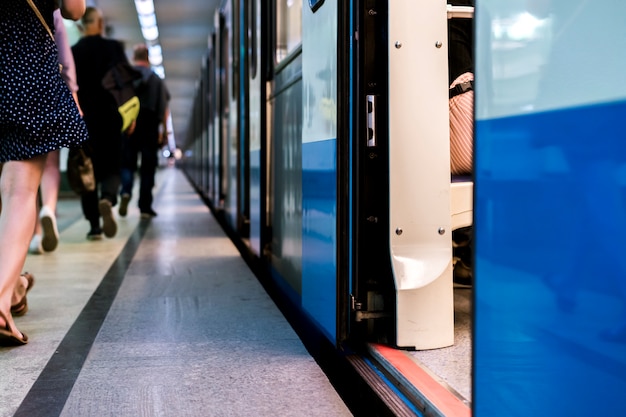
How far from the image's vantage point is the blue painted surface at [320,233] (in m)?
2.38

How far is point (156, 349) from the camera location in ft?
8.79

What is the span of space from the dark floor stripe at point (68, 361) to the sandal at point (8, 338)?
13 cm

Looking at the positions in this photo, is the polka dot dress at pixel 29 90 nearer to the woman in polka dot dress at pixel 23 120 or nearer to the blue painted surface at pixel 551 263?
the woman in polka dot dress at pixel 23 120

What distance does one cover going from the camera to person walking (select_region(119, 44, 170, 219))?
26.3ft

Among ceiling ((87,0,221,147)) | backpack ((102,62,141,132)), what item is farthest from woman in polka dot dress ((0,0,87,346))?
ceiling ((87,0,221,147))

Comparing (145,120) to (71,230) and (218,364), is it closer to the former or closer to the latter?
(71,230)

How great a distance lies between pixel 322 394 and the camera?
7.20 feet

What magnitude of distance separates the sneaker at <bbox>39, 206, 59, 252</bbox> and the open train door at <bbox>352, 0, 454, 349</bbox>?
3.18m

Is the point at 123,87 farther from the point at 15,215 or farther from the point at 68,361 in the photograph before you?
the point at 68,361

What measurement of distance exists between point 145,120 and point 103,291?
467cm

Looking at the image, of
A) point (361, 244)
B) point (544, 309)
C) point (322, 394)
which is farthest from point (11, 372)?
point (544, 309)

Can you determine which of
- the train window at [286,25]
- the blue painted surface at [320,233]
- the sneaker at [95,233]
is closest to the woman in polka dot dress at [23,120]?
the blue painted surface at [320,233]

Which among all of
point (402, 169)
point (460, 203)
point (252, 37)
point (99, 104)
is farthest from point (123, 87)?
point (402, 169)

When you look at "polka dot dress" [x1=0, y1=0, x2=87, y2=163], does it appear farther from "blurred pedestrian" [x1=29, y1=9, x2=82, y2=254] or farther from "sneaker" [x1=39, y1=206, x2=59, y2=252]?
"sneaker" [x1=39, y1=206, x2=59, y2=252]
